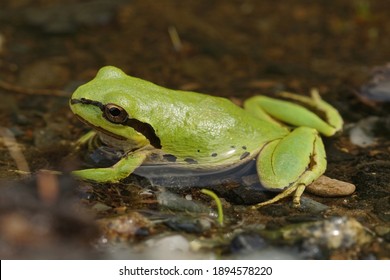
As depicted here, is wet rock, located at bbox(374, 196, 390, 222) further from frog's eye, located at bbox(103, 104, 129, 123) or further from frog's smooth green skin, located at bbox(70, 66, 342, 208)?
frog's eye, located at bbox(103, 104, 129, 123)

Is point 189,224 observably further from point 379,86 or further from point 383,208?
point 379,86

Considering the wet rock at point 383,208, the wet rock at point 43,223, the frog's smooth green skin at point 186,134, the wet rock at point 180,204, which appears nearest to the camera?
the wet rock at point 43,223

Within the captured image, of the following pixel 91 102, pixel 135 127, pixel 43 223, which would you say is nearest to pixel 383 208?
pixel 135 127

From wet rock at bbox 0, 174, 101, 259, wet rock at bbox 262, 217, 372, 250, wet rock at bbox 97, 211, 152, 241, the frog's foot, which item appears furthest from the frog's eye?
wet rock at bbox 262, 217, 372, 250


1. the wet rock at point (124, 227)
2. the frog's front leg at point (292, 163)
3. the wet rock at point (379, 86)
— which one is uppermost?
the wet rock at point (379, 86)

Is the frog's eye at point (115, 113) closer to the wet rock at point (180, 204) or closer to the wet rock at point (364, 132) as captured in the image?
the wet rock at point (180, 204)

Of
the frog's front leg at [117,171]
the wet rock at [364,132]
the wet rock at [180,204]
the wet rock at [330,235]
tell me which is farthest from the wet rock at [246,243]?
the wet rock at [364,132]

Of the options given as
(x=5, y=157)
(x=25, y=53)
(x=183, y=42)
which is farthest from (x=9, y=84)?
(x=183, y=42)
